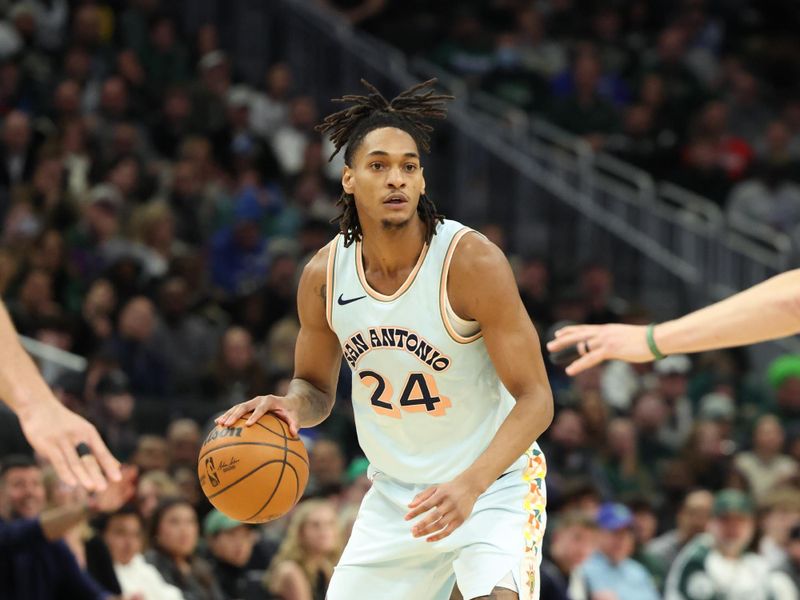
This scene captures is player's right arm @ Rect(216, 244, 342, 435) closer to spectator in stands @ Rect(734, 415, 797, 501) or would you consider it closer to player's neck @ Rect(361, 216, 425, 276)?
player's neck @ Rect(361, 216, 425, 276)

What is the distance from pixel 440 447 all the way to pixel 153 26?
9784 mm

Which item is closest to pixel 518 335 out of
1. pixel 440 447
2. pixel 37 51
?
pixel 440 447

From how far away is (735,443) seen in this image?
12078mm

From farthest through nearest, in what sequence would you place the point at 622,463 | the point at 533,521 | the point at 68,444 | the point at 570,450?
the point at 622,463, the point at 570,450, the point at 533,521, the point at 68,444

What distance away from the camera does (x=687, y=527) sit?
10531mm

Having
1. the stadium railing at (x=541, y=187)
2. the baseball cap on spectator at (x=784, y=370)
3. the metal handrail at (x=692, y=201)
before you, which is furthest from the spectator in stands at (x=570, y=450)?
the metal handrail at (x=692, y=201)

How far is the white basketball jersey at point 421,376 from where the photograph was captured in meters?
5.30

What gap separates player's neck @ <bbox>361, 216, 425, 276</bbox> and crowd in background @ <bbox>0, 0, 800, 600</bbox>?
2.74 metres

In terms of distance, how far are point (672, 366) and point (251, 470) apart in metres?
7.87

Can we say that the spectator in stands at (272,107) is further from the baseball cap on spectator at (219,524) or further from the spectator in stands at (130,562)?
the spectator in stands at (130,562)

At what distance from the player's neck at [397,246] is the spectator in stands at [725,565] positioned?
17.8 feet

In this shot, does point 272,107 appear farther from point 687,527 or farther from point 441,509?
point 441,509

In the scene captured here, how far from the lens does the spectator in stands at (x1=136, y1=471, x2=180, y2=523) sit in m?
8.27

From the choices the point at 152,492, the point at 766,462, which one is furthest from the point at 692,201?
the point at 152,492
